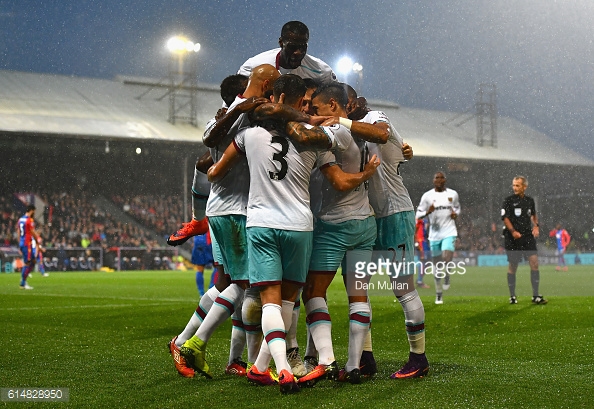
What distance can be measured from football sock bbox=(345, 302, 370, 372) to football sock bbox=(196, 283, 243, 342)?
2.49 ft

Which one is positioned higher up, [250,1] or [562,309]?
[250,1]

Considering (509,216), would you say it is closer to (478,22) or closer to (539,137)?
(478,22)

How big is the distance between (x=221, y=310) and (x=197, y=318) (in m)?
0.28

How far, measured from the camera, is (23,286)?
16.5 m

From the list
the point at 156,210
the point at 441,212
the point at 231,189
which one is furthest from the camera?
the point at 156,210

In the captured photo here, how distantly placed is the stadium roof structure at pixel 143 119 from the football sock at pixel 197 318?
1959cm

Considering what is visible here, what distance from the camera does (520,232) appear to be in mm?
10898

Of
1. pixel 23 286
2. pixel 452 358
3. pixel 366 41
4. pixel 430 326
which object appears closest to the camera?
pixel 452 358

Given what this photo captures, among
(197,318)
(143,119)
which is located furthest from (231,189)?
(143,119)

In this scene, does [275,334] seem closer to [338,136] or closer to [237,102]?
[338,136]

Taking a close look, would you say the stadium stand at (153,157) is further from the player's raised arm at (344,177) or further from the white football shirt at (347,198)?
the player's raised arm at (344,177)

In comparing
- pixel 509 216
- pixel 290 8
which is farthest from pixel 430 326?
pixel 290 8

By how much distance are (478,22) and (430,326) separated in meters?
11.0

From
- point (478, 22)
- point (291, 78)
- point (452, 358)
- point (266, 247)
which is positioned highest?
point (478, 22)
